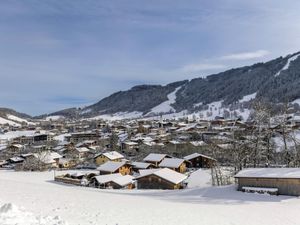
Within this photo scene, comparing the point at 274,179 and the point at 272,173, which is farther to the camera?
the point at 272,173

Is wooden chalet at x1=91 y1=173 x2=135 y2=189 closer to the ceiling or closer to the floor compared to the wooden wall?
closer to the floor

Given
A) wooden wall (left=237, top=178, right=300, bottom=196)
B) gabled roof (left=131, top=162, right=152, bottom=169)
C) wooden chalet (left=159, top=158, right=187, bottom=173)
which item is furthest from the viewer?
gabled roof (left=131, top=162, right=152, bottom=169)

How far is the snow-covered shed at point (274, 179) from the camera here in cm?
2516

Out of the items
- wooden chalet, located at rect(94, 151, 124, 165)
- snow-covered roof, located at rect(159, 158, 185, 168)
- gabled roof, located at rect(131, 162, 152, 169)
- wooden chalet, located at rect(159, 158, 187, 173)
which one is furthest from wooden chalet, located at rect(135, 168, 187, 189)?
wooden chalet, located at rect(94, 151, 124, 165)

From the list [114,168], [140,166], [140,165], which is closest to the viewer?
[114,168]

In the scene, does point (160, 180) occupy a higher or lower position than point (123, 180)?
higher

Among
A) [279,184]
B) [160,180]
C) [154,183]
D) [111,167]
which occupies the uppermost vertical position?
[279,184]

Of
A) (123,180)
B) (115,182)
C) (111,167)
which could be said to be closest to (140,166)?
(111,167)

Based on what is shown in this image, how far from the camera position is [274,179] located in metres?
26.1

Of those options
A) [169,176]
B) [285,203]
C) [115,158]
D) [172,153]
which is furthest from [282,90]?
[285,203]

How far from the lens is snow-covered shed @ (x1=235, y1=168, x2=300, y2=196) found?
25.2 metres

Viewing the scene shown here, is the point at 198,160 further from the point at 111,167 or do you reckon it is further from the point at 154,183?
the point at 154,183

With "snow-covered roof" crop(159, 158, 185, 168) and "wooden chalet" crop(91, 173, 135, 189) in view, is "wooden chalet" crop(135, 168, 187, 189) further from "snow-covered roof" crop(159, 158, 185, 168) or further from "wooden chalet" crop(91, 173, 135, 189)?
"snow-covered roof" crop(159, 158, 185, 168)

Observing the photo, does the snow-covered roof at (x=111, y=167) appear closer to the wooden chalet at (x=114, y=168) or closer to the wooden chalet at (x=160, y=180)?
the wooden chalet at (x=114, y=168)
